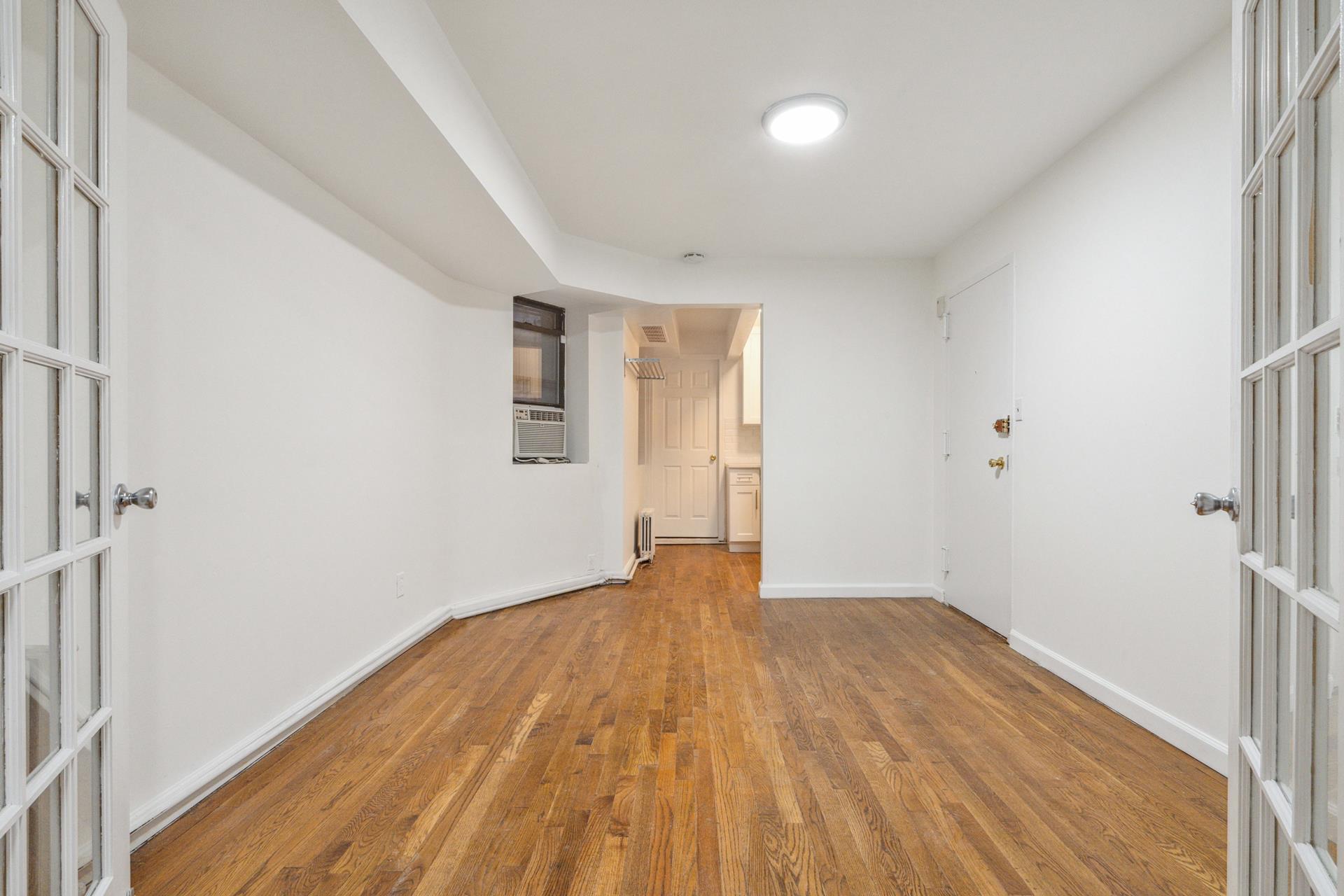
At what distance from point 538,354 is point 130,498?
3.24 metres

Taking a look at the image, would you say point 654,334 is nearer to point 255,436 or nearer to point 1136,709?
point 255,436

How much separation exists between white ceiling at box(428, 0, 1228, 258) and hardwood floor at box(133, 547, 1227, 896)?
232cm

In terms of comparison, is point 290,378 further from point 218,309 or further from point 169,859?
point 169,859

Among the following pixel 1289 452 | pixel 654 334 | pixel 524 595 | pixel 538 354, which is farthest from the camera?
pixel 654 334

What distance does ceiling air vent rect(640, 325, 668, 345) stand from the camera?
16.9 ft

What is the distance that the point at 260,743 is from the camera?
196cm

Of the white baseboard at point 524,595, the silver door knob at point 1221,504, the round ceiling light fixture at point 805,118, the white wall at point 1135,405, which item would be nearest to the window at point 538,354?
the white baseboard at point 524,595

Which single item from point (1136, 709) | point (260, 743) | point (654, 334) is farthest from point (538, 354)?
point (1136, 709)

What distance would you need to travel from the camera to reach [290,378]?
7.18 ft

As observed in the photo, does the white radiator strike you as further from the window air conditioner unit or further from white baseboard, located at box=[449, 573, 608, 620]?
the window air conditioner unit

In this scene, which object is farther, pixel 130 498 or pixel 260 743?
pixel 260 743

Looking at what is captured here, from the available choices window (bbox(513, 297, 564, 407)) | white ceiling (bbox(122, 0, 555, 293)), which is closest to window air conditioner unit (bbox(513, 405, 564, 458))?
window (bbox(513, 297, 564, 407))

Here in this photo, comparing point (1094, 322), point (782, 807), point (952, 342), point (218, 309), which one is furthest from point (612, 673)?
point (952, 342)

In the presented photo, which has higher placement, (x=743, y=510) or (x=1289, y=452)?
(x=1289, y=452)
